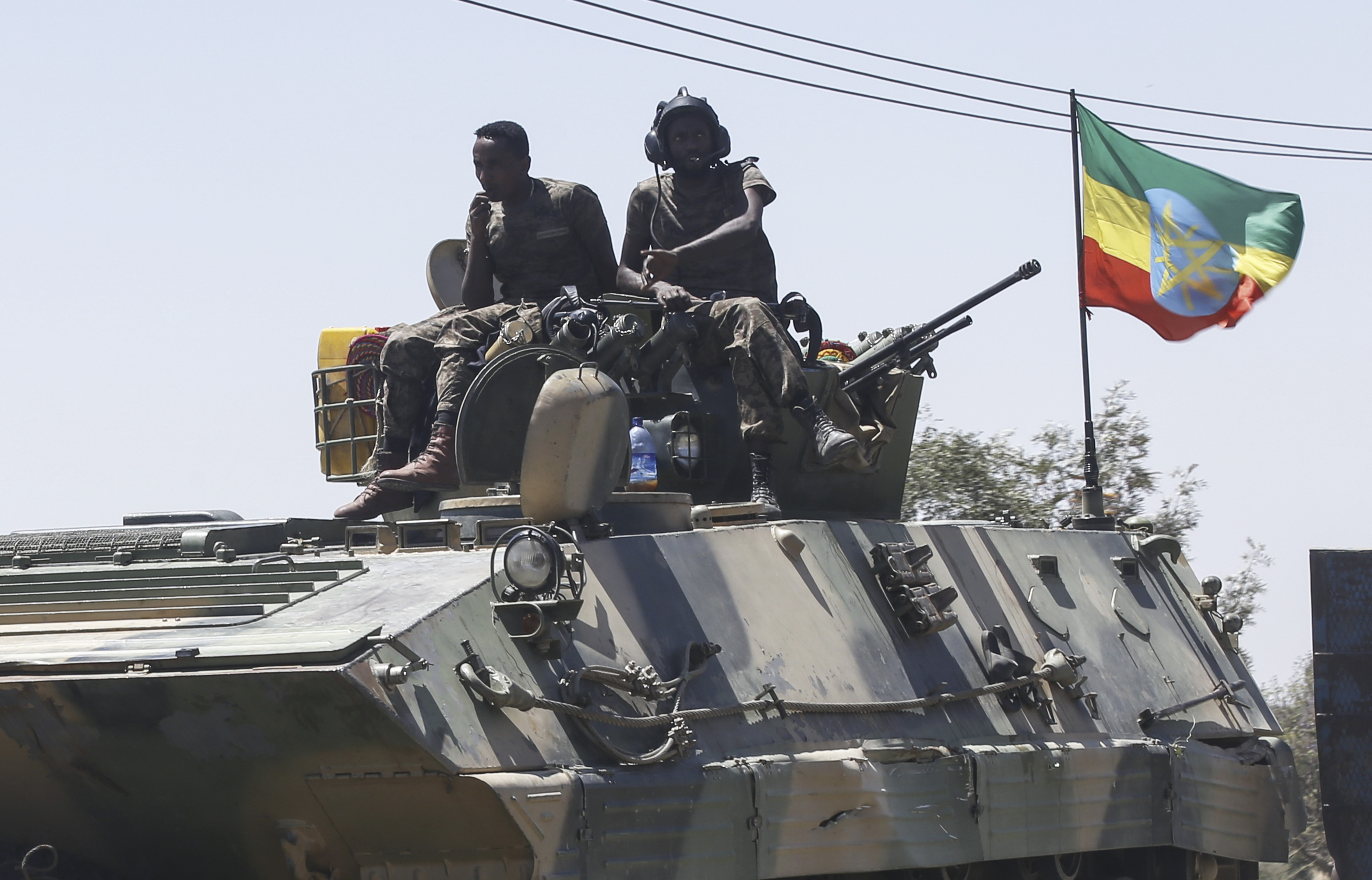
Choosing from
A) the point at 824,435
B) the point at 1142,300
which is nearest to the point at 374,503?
the point at 824,435

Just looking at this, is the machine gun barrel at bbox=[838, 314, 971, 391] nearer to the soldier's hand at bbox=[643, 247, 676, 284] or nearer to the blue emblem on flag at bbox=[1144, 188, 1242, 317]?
the soldier's hand at bbox=[643, 247, 676, 284]

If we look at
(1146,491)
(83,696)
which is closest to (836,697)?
(83,696)

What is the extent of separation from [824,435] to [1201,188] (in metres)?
6.57

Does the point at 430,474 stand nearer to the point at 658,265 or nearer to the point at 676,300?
the point at 676,300

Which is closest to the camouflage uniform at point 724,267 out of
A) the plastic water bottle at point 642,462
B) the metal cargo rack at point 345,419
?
the plastic water bottle at point 642,462

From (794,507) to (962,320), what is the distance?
5.39ft

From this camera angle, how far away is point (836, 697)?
8750mm

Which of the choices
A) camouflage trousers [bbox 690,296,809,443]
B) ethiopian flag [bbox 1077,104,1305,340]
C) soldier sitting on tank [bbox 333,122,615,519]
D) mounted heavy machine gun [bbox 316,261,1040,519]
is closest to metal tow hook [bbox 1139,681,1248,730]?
mounted heavy machine gun [bbox 316,261,1040,519]

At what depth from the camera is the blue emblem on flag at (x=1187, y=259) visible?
1513cm

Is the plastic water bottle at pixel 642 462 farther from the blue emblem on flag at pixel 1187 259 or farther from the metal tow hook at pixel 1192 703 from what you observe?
the blue emblem on flag at pixel 1187 259

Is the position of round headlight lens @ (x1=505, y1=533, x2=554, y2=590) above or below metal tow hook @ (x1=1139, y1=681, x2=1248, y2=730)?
above

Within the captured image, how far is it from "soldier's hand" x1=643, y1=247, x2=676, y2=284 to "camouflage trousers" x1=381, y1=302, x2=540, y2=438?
763 mm

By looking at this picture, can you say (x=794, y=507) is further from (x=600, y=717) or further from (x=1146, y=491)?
(x=1146, y=491)

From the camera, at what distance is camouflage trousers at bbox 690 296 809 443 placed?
1016 centimetres
